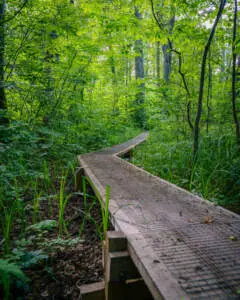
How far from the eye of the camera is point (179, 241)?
1.48m

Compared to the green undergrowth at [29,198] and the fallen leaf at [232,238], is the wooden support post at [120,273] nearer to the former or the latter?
the green undergrowth at [29,198]

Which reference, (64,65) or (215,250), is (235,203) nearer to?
(215,250)

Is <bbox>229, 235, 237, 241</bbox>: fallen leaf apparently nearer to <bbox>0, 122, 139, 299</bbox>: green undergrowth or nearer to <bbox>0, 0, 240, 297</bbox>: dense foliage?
<bbox>0, 122, 139, 299</bbox>: green undergrowth

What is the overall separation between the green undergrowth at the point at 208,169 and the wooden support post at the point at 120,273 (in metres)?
1.54

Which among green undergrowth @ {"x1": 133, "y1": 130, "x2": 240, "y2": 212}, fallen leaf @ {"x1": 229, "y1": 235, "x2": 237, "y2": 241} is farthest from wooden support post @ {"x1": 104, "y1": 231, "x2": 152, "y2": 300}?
green undergrowth @ {"x1": 133, "y1": 130, "x2": 240, "y2": 212}

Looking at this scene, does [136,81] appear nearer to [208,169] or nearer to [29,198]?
[208,169]

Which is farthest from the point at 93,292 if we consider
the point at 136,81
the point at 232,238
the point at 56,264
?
the point at 136,81

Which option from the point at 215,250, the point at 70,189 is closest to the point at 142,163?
the point at 70,189

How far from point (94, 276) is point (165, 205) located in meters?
0.87

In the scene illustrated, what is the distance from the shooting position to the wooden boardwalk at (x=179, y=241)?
1.06 m

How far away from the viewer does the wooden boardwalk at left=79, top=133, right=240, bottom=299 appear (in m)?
1.06

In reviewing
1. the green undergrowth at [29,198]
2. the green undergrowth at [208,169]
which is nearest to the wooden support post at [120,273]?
the green undergrowth at [29,198]

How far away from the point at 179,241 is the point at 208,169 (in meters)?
2.26

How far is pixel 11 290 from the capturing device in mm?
1642
